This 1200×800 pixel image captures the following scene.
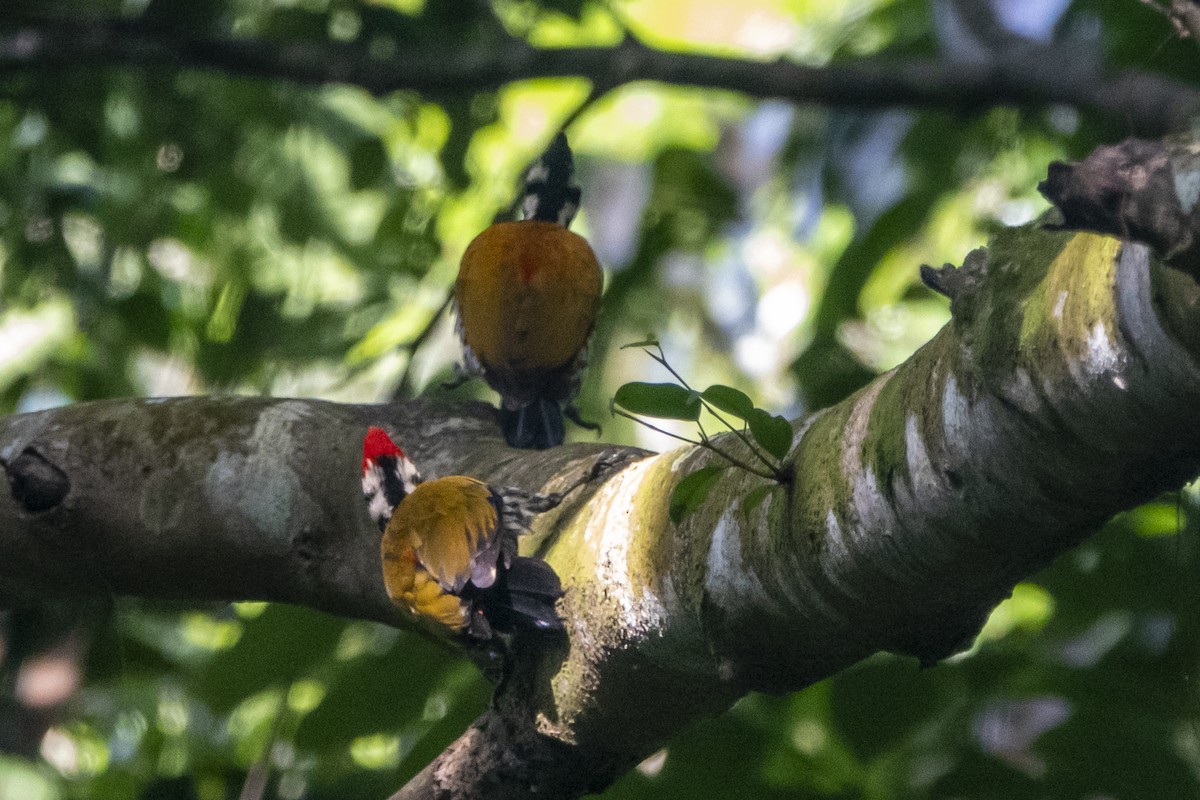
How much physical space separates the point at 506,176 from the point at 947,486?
155 inches

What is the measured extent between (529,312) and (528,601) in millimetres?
1824

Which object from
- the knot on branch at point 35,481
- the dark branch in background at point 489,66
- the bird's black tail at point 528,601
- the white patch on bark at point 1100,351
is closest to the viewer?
the white patch on bark at point 1100,351

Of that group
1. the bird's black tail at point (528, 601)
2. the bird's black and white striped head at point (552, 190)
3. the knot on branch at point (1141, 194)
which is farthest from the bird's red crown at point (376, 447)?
the bird's black and white striped head at point (552, 190)

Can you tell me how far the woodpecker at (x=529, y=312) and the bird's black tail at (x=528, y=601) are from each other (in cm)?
161

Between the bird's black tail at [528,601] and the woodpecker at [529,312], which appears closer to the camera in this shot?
the bird's black tail at [528,601]

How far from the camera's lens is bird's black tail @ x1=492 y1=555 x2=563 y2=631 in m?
1.67

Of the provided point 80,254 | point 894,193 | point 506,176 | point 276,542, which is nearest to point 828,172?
point 894,193

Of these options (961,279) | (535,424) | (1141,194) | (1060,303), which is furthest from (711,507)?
(535,424)

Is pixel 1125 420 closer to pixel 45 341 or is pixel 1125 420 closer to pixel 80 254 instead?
pixel 80 254

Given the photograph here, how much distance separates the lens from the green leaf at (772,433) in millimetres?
1245

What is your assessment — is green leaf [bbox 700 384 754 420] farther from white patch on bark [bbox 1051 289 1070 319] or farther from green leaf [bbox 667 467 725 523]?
white patch on bark [bbox 1051 289 1070 319]

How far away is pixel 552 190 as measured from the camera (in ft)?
13.2

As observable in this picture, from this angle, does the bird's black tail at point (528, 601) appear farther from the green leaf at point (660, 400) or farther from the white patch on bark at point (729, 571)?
the green leaf at point (660, 400)

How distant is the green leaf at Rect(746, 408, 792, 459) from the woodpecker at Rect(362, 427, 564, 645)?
53cm
